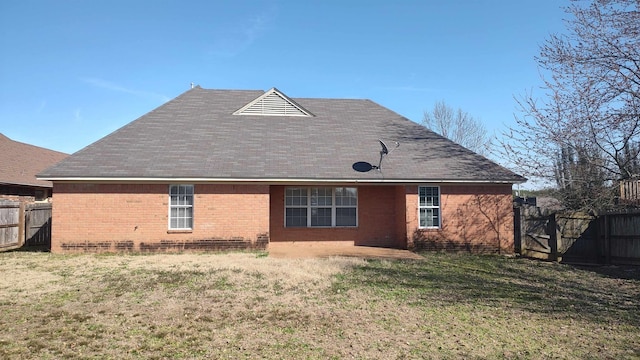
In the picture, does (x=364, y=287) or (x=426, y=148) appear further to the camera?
(x=426, y=148)

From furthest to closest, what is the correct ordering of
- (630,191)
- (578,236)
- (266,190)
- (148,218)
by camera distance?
(266,190), (148,218), (578,236), (630,191)

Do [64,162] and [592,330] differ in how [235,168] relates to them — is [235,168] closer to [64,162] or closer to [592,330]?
[64,162]

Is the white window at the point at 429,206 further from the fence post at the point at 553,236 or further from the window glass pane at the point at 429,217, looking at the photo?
the fence post at the point at 553,236

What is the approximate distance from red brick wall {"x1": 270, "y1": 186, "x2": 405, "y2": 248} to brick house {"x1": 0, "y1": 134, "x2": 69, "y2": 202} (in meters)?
11.6

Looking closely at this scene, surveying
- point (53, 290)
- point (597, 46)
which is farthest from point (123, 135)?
point (597, 46)

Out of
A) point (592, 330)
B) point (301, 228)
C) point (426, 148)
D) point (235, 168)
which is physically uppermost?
point (426, 148)

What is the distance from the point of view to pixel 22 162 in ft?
75.9

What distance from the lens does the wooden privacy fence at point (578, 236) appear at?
Result: 11891mm

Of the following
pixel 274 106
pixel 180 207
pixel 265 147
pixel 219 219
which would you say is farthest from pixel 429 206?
pixel 180 207

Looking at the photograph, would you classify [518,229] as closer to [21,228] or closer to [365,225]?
[365,225]

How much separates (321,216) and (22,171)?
17.0 m

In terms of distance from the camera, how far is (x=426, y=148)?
56.3 ft

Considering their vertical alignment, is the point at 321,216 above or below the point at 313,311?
above

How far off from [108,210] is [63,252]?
2.01m
